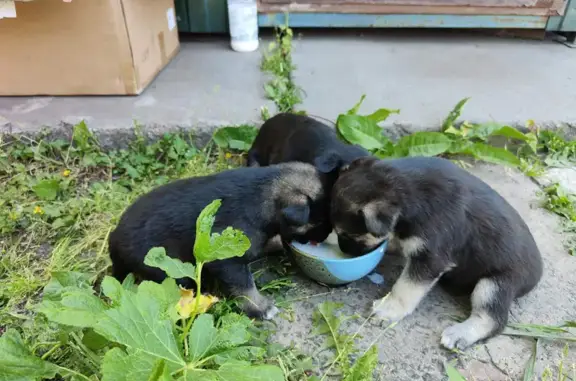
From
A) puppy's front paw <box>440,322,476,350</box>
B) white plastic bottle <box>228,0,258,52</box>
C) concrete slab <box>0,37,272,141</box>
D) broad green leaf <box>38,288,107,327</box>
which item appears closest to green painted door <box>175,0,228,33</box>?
white plastic bottle <box>228,0,258,52</box>

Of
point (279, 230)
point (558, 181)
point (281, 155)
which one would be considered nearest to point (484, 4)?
point (558, 181)

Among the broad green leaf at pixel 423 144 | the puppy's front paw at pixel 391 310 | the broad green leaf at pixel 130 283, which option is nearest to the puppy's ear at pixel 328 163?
the puppy's front paw at pixel 391 310

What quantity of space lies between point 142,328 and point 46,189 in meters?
2.21

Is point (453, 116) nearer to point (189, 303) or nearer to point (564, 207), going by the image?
point (564, 207)

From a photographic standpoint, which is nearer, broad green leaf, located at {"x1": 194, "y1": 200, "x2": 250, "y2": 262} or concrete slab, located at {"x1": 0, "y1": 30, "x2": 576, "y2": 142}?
broad green leaf, located at {"x1": 194, "y1": 200, "x2": 250, "y2": 262}

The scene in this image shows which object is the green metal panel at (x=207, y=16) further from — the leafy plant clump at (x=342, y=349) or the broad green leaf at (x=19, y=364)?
the broad green leaf at (x=19, y=364)

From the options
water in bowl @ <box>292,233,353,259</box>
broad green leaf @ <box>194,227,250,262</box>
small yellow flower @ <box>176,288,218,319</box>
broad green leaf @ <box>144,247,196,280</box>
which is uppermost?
broad green leaf @ <box>194,227,250,262</box>

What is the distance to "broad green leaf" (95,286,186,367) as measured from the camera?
1.86 meters

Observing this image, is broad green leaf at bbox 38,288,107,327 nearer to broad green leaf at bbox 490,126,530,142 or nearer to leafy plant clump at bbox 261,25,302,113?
leafy plant clump at bbox 261,25,302,113

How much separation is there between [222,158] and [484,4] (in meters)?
3.54

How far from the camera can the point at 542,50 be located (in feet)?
18.6

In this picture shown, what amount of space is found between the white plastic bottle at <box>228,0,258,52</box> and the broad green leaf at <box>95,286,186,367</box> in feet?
12.9

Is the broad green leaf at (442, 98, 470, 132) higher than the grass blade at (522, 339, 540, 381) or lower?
higher

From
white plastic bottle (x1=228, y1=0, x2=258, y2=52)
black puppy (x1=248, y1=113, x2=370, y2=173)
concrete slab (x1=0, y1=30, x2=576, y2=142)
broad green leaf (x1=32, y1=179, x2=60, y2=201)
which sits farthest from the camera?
white plastic bottle (x1=228, y1=0, x2=258, y2=52)
